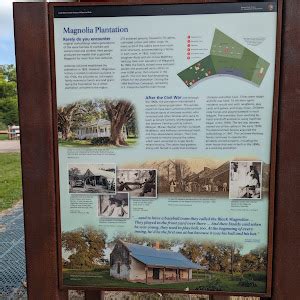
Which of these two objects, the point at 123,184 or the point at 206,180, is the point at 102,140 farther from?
the point at 206,180

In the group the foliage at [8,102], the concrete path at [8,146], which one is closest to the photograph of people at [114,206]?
the foliage at [8,102]

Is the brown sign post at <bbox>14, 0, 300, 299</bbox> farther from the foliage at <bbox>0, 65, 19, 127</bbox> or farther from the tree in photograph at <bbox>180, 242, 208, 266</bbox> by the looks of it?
the foliage at <bbox>0, 65, 19, 127</bbox>

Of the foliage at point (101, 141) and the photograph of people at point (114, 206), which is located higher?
the foliage at point (101, 141)

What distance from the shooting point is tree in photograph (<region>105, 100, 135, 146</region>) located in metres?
1.62

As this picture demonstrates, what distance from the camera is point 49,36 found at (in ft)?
5.30

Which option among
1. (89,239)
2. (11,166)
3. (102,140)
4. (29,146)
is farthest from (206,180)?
(11,166)

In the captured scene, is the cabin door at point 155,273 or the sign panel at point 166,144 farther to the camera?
the cabin door at point 155,273

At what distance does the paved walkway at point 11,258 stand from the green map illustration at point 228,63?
2.94m

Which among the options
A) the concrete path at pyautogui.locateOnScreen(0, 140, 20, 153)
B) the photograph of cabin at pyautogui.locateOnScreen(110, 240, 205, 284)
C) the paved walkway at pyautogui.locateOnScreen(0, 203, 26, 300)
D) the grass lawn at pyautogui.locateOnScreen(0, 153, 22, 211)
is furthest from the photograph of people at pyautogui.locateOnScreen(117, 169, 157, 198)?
the concrete path at pyautogui.locateOnScreen(0, 140, 20, 153)

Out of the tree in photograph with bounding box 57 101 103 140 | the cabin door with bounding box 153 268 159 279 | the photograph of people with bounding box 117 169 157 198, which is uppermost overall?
the tree in photograph with bounding box 57 101 103 140

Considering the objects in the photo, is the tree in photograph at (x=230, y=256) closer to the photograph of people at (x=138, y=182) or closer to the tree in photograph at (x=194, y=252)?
the tree in photograph at (x=194, y=252)

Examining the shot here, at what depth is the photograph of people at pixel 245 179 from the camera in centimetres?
161

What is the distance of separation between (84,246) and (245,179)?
77cm

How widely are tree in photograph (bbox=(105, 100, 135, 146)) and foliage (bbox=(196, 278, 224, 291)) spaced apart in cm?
71
